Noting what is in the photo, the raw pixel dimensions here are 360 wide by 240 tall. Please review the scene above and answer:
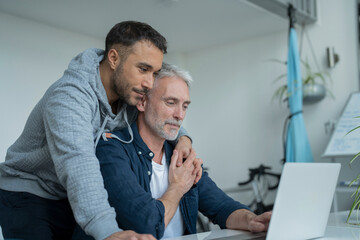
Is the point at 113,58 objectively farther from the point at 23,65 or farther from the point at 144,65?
the point at 23,65

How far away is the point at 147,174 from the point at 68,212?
35 cm

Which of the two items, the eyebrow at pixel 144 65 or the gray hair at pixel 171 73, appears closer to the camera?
the eyebrow at pixel 144 65

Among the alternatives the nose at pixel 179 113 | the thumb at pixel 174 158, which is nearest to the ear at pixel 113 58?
the nose at pixel 179 113

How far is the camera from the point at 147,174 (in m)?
1.79

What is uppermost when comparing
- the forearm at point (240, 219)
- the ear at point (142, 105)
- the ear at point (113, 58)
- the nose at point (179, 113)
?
the ear at point (113, 58)

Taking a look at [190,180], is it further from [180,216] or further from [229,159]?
[229,159]

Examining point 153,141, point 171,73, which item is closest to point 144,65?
point 171,73

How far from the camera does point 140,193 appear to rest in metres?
1.53

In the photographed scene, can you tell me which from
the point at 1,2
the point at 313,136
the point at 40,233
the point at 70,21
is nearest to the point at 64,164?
the point at 40,233

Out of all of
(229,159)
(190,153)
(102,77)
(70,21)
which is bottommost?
(229,159)

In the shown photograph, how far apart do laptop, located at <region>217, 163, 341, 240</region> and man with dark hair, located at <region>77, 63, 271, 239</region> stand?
0.71 feet

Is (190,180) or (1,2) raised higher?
(1,2)

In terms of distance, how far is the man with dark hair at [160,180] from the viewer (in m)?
1.50

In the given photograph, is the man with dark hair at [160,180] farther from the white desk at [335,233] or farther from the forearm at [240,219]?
the white desk at [335,233]
